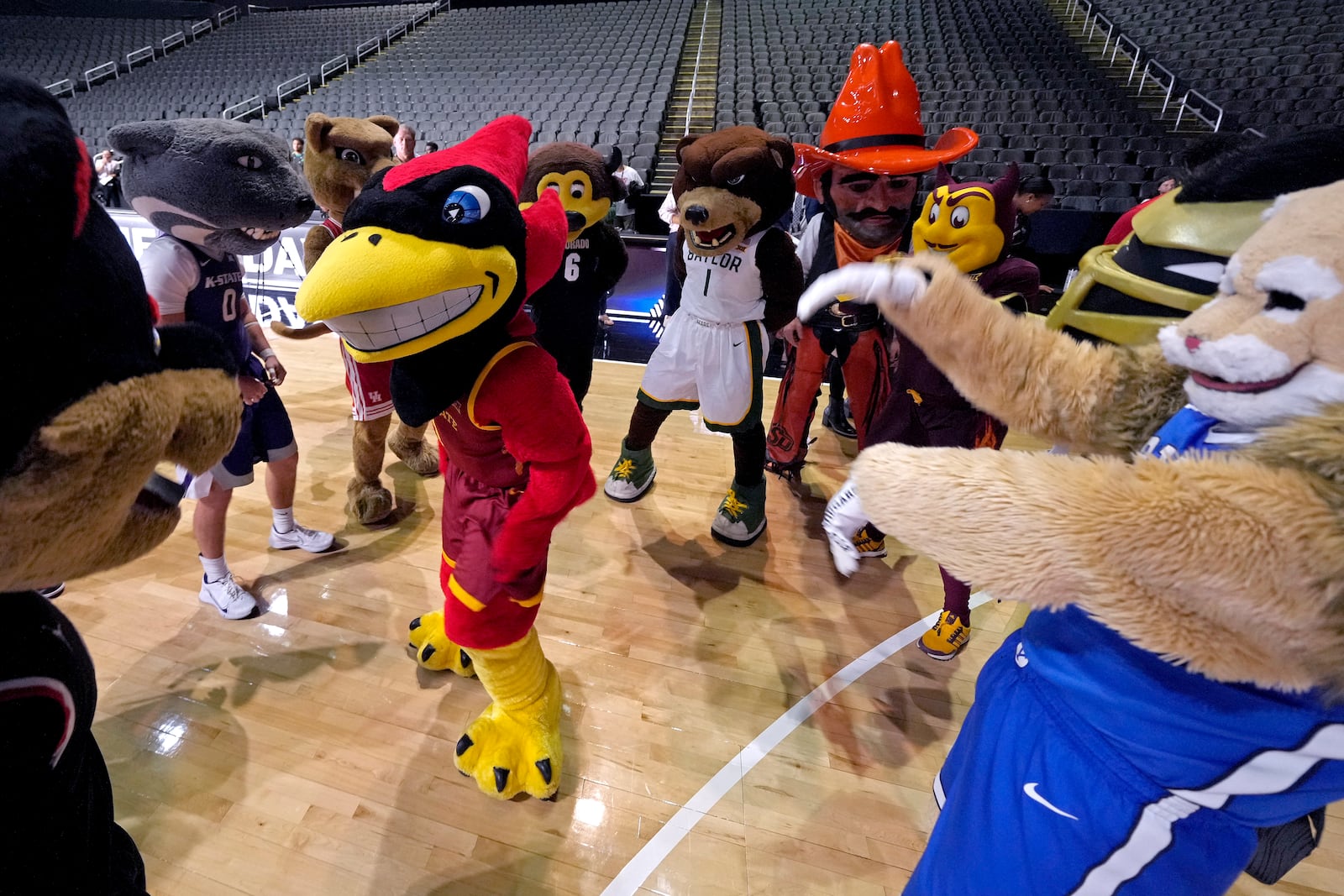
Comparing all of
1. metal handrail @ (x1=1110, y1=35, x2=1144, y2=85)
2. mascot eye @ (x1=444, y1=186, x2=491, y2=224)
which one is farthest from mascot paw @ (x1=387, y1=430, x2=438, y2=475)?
metal handrail @ (x1=1110, y1=35, x2=1144, y2=85)

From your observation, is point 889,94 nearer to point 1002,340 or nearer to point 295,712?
point 1002,340

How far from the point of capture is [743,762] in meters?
1.46

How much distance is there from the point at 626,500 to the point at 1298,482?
217 centimetres

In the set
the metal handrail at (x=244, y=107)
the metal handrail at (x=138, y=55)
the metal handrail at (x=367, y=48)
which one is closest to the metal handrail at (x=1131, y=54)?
the metal handrail at (x=244, y=107)

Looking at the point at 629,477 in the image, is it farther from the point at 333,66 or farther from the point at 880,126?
the point at 333,66

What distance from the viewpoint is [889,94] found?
1.70 metres

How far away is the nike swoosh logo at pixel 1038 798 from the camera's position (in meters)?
0.69

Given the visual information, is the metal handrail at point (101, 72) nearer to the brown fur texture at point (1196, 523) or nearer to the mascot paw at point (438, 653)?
the mascot paw at point (438, 653)

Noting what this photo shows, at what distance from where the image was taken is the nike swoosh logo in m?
0.69

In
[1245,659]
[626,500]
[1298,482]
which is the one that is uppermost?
[1298,482]

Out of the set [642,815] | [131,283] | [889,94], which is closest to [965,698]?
[642,815]

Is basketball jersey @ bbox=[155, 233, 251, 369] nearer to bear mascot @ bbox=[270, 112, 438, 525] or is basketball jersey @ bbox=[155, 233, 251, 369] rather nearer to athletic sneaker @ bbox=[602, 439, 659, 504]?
bear mascot @ bbox=[270, 112, 438, 525]

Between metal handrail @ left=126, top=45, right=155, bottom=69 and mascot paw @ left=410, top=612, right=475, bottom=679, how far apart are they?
15742mm

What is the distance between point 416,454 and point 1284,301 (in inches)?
107
